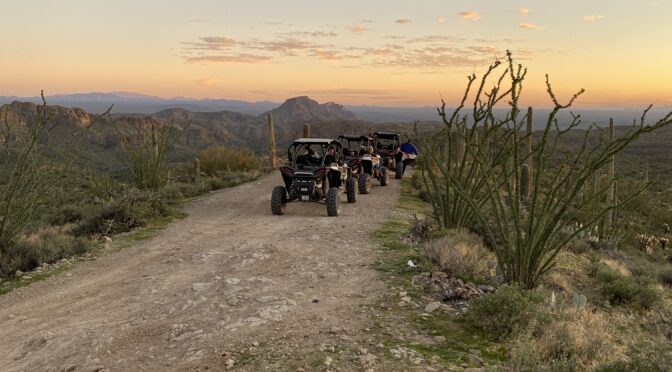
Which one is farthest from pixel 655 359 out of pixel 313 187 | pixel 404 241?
pixel 313 187

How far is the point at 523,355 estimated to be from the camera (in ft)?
13.4

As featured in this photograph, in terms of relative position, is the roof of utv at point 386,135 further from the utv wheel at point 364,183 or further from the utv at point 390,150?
the utv wheel at point 364,183

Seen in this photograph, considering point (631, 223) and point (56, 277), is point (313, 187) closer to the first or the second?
point (56, 277)

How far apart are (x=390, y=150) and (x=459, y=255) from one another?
1314 centimetres

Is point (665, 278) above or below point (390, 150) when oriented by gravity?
below

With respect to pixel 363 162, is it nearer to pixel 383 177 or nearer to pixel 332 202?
pixel 383 177

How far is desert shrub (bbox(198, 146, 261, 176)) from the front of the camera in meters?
22.8

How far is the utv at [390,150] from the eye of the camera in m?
20.0

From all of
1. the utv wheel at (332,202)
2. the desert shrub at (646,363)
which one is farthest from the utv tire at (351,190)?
the desert shrub at (646,363)

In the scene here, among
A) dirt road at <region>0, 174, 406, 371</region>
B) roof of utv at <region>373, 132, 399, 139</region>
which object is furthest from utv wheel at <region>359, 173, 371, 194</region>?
dirt road at <region>0, 174, 406, 371</region>

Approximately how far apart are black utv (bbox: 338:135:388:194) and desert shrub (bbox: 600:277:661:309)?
27.1 ft

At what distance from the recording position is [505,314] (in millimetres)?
5090

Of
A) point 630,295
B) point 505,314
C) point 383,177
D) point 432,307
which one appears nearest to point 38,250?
point 432,307

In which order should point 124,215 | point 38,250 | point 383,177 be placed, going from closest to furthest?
1. point 38,250
2. point 124,215
3. point 383,177
